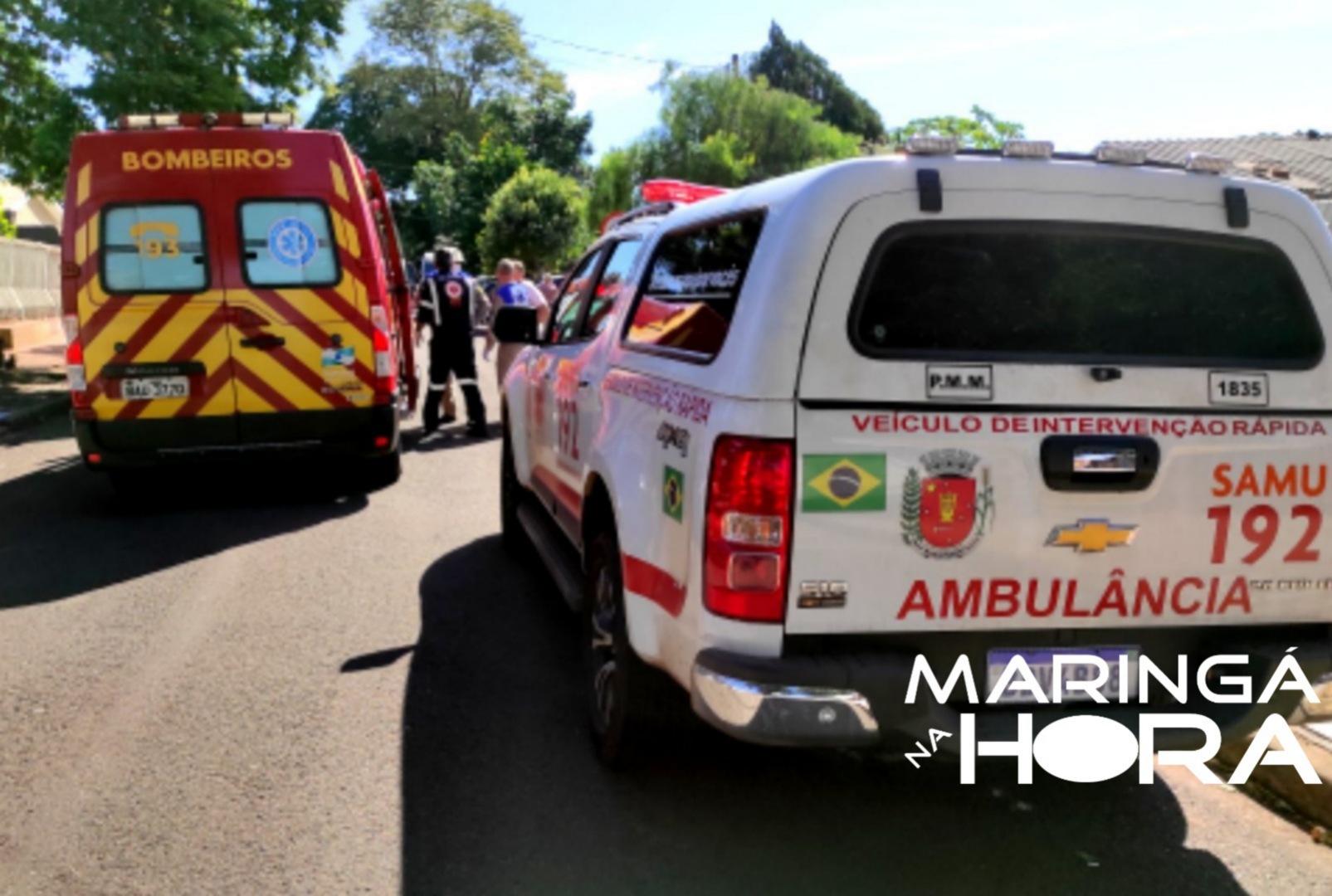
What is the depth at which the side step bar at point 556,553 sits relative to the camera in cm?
485

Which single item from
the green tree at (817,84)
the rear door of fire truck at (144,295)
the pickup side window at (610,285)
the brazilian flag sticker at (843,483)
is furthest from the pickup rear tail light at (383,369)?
the green tree at (817,84)

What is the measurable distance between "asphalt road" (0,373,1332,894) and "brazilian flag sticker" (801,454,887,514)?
114 centimetres

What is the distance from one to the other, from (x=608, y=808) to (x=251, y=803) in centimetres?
116

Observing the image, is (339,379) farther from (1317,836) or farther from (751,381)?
(1317,836)

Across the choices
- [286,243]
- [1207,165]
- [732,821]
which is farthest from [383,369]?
[1207,165]

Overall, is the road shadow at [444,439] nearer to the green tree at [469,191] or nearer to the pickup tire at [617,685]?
the pickup tire at [617,685]

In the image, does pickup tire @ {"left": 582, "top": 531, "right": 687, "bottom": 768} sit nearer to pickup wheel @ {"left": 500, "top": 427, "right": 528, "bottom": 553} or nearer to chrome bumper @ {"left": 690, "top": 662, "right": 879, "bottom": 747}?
chrome bumper @ {"left": 690, "top": 662, "right": 879, "bottom": 747}

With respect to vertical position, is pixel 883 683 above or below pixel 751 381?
below

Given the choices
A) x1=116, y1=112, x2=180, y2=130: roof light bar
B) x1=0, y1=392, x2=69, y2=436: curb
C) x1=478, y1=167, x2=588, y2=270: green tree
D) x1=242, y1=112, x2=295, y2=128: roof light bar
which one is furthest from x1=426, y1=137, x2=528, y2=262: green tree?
x1=116, y1=112, x2=180, y2=130: roof light bar

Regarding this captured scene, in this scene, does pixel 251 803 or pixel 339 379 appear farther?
pixel 339 379

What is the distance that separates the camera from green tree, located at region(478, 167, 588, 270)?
4103 cm

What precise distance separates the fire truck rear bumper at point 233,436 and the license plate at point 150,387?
16 centimetres

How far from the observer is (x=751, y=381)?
3291mm

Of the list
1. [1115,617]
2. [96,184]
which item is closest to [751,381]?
[1115,617]
